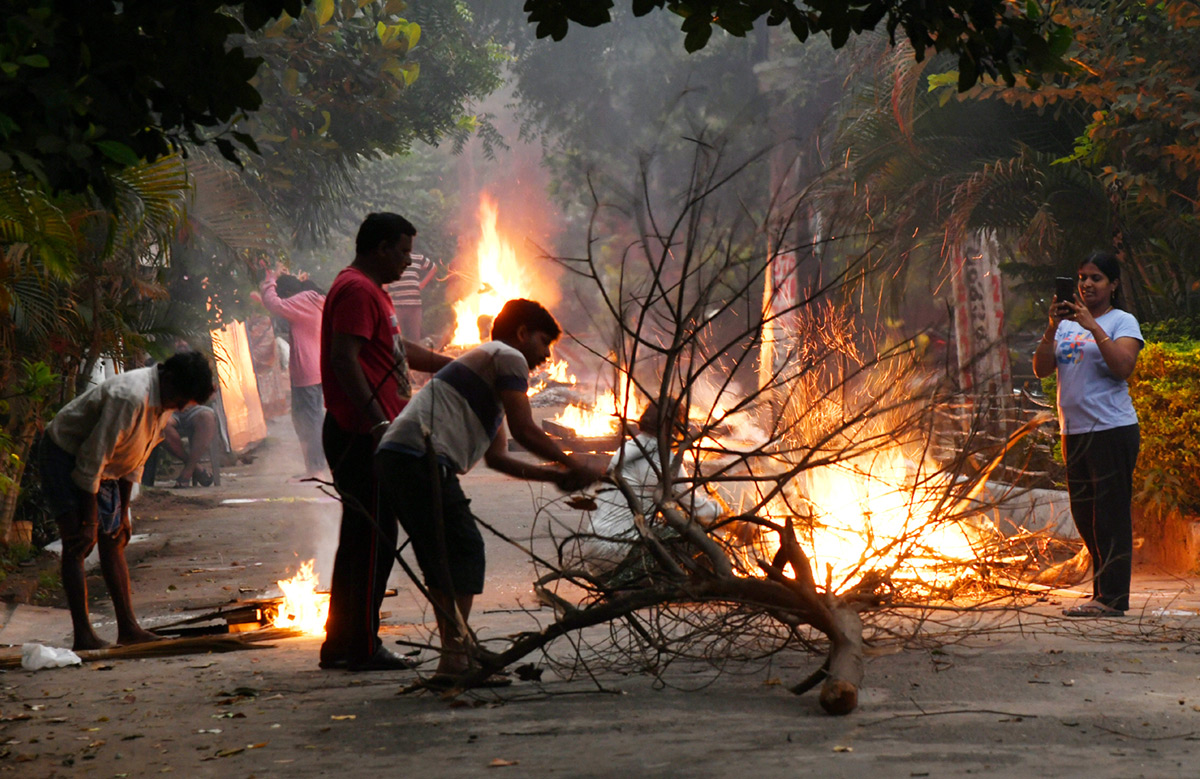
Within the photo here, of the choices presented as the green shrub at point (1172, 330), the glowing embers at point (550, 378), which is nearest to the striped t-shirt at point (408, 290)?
the glowing embers at point (550, 378)

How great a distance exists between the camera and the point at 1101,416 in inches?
226

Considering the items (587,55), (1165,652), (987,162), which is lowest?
(1165,652)

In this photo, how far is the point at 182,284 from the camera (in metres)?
17.3

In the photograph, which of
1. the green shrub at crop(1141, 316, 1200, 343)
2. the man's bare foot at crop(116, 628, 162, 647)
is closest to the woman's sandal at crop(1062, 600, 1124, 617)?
the green shrub at crop(1141, 316, 1200, 343)

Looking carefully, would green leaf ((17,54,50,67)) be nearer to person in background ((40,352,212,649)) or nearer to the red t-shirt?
the red t-shirt

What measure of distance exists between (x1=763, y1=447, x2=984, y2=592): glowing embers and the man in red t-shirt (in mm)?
1631

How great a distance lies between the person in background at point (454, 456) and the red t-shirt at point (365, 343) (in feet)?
1.09

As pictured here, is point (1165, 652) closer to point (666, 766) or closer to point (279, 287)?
point (666, 766)

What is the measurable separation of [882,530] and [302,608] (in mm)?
3331

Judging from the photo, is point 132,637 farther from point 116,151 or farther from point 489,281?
point 489,281

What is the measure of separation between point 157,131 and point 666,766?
2.24m

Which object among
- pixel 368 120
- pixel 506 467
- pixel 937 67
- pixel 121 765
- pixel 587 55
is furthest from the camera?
pixel 587 55

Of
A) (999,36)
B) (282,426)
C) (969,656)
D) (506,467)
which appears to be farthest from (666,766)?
(282,426)

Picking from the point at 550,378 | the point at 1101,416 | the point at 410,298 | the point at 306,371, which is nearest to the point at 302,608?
the point at 1101,416
